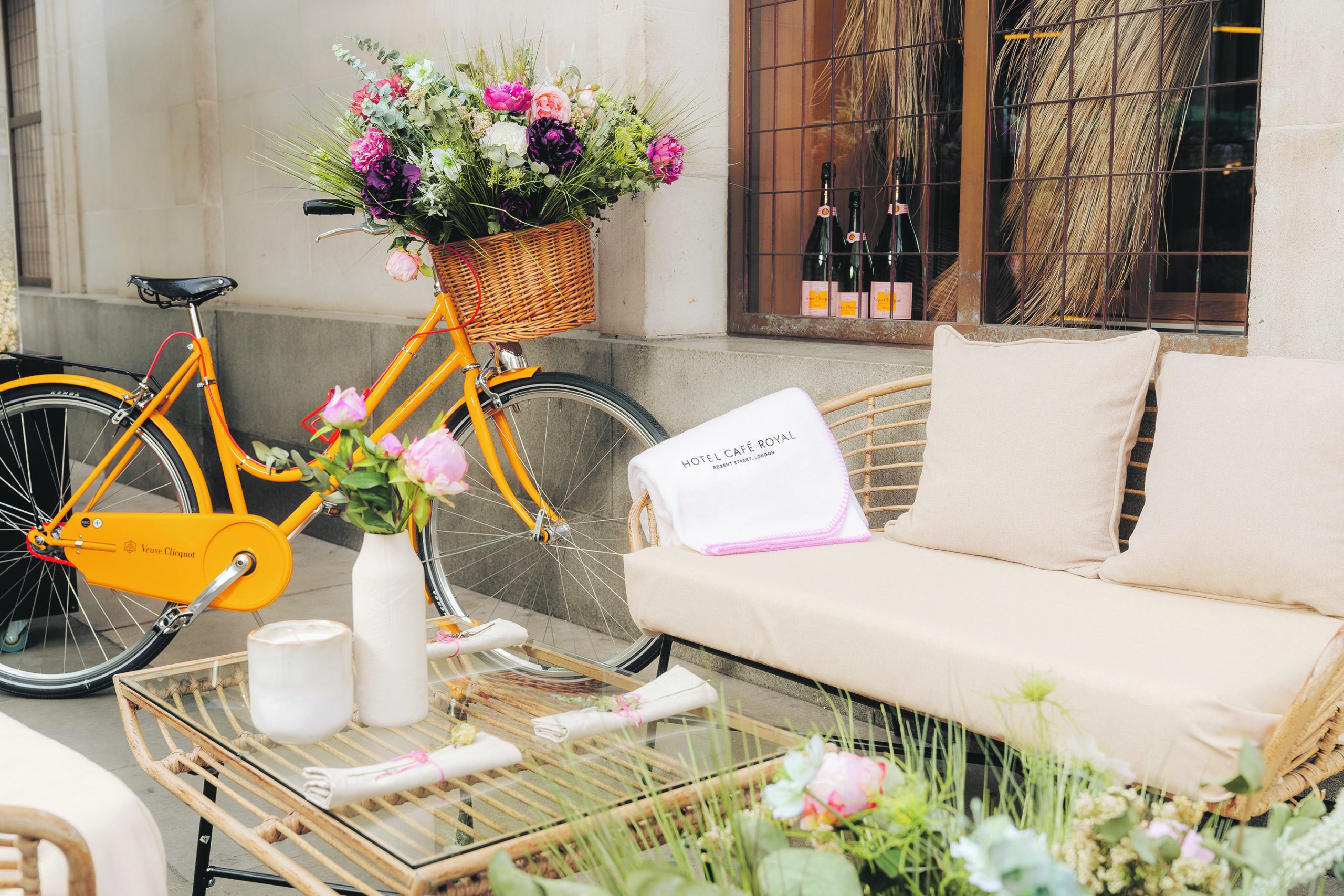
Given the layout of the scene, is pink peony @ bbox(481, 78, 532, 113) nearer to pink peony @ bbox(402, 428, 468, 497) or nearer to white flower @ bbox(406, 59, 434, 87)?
white flower @ bbox(406, 59, 434, 87)

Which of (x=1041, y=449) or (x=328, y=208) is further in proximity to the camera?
(x=328, y=208)

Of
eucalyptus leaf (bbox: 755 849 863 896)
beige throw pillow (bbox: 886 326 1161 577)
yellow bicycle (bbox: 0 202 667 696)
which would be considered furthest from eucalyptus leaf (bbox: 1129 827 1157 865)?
yellow bicycle (bbox: 0 202 667 696)

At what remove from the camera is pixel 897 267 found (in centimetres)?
349

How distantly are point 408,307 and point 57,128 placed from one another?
13.2 feet

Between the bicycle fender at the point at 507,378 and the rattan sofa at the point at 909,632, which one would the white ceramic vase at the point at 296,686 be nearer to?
the rattan sofa at the point at 909,632

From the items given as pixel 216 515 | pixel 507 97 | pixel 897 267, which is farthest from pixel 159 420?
pixel 897 267

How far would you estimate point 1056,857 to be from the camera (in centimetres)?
65

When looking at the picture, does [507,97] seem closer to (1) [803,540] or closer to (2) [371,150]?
(2) [371,150]

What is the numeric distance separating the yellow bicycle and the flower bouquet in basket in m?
0.14

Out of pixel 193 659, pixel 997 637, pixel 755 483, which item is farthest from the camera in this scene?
pixel 193 659

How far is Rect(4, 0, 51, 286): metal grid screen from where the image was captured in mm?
7781

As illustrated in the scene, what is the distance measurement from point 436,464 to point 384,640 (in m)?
0.27

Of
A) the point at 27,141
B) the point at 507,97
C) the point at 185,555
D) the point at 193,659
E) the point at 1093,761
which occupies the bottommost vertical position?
the point at 193,659

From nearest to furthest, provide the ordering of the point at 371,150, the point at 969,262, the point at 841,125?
the point at 371,150 < the point at 969,262 < the point at 841,125
